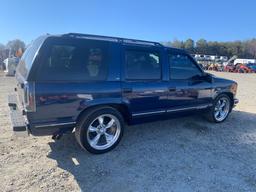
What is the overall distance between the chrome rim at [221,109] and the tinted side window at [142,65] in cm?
230

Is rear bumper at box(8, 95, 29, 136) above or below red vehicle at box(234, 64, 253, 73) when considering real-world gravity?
above

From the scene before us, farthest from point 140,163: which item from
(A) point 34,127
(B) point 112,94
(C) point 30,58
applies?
(C) point 30,58

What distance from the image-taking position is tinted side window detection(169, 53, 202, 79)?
4.68m

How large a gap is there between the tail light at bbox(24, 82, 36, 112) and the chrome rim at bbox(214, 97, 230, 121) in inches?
173

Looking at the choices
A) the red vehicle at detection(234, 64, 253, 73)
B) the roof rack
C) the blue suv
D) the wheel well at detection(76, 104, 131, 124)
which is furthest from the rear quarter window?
the red vehicle at detection(234, 64, 253, 73)

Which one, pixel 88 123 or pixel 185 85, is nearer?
pixel 88 123

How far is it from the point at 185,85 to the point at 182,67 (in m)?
0.39

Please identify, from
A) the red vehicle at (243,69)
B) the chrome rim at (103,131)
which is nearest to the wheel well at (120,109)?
the chrome rim at (103,131)

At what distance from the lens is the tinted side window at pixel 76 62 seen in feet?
10.9

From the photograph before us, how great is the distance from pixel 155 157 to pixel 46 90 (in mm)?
2106

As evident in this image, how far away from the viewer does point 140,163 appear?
3.74m

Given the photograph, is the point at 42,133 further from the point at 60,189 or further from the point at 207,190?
the point at 207,190

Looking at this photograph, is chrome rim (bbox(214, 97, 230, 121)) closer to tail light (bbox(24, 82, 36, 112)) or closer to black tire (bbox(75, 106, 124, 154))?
black tire (bbox(75, 106, 124, 154))

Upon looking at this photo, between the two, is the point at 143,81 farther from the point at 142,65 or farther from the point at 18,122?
the point at 18,122
